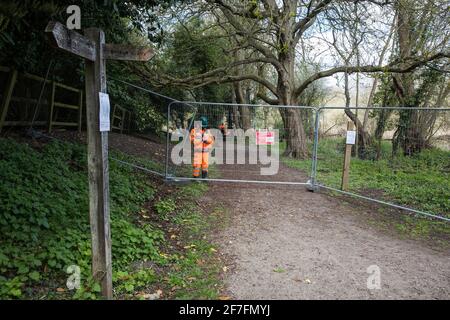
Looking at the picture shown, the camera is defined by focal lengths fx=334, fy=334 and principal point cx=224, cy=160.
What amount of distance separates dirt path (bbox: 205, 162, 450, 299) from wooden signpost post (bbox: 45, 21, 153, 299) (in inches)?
54.2

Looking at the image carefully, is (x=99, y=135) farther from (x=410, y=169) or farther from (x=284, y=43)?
(x=284, y=43)

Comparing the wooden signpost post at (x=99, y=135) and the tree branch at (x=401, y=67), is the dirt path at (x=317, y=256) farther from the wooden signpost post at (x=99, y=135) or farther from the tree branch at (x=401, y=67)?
the tree branch at (x=401, y=67)

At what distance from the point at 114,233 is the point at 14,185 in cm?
159

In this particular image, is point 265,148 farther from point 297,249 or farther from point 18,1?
point 18,1

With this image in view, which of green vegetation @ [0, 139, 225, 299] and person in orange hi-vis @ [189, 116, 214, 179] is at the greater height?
person in orange hi-vis @ [189, 116, 214, 179]

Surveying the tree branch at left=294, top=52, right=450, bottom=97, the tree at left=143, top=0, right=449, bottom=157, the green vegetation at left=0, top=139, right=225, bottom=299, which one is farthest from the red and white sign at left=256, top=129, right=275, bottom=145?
the green vegetation at left=0, top=139, right=225, bottom=299

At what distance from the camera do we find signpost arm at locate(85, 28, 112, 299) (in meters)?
3.16

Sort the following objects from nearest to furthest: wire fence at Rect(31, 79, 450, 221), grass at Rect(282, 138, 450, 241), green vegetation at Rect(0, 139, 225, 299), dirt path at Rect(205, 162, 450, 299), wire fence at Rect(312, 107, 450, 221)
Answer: green vegetation at Rect(0, 139, 225, 299) → dirt path at Rect(205, 162, 450, 299) → grass at Rect(282, 138, 450, 241) → wire fence at Rect(312, 107, 450, 221) → wire fence at Rect(31, 79, 450, 221)

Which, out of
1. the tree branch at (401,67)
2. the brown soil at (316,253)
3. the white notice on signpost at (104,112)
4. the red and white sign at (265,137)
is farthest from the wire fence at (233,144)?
the white notice on signpost at (104,112)

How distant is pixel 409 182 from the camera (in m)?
8.69

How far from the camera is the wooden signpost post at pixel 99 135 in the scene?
3150mm

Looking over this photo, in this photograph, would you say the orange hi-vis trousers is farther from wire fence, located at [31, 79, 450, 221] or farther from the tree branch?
the tree branch

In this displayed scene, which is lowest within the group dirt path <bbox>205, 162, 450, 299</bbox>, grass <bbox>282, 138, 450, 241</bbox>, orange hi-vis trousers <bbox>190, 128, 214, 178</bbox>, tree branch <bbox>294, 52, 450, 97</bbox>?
dirt path <bbox>205, 162, 450, 299</bbox>

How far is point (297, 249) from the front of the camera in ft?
15.6
